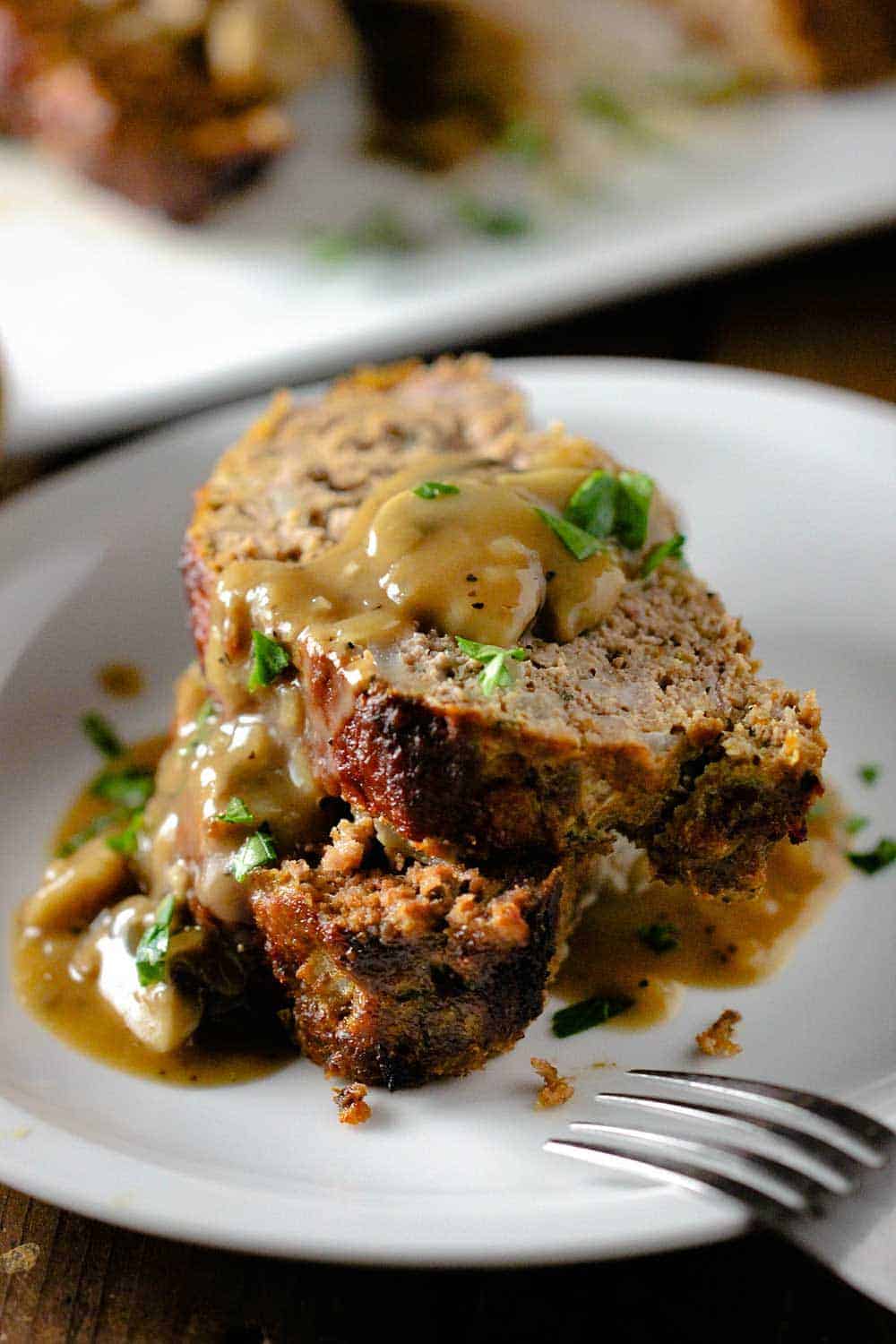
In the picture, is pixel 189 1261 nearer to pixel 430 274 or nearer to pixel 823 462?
pixel 823 462

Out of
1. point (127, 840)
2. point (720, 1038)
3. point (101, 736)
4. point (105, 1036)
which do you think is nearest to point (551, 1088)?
point (720, 1038)

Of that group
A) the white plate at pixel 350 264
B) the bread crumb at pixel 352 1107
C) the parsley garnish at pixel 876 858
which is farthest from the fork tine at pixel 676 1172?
the white plate at pixel 350 264

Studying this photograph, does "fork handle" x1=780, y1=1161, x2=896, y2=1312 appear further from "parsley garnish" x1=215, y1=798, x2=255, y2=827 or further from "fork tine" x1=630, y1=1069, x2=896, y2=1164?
"parsley garnish" x1=215, y1=798, x2=255, y2=827

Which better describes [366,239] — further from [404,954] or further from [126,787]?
[404,954]

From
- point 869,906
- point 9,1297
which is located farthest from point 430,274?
point 9,1297

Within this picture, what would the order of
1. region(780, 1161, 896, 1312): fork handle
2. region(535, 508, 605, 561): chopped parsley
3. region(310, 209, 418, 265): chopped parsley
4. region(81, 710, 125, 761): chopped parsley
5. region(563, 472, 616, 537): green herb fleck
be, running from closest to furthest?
region(780, 1161, 896, 1312): fork handle, region(535, 508, 605, 561): chopped parsley, region(563, 472, 616, 537): green herb fleck, region(81, 710, 125, 761): chopped parsley, region(310, 209, 418, 265): chopped parsley

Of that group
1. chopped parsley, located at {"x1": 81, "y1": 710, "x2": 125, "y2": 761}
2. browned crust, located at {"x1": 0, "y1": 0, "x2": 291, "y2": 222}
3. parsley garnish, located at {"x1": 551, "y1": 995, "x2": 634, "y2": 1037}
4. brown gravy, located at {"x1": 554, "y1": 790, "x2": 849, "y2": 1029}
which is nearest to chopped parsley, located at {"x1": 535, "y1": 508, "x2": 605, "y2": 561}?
brown gravy, located at {"x1": 554, "y1": 790, "x2": 849, "y2": 1029}
